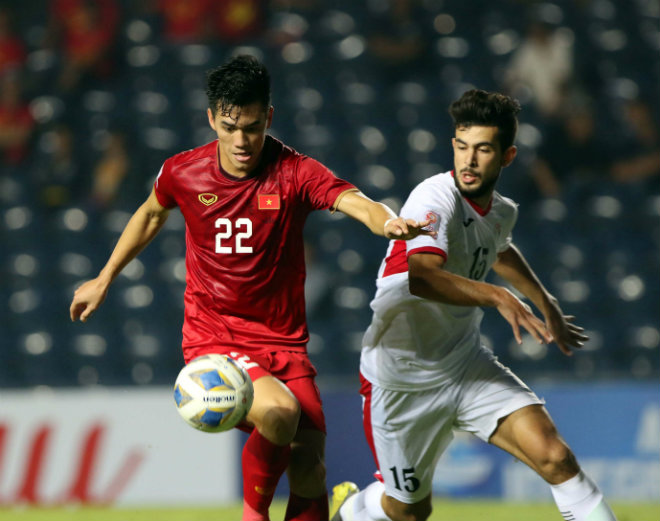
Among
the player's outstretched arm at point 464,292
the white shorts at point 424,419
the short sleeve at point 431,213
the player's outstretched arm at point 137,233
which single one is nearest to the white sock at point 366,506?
the white shorts at point 424,419

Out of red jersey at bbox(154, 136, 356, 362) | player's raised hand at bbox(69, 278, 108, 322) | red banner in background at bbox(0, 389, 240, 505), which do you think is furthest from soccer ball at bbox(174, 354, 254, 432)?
red banner in background at bbox(0, 389, 240, 505)

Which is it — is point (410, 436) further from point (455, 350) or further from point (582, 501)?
point (582, 501)

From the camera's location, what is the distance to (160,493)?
23.6 feet

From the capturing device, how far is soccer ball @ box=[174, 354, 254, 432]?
3932 millimetres

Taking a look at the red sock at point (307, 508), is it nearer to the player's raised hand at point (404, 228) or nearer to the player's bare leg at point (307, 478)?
the player's bare leg at point (307, 478)

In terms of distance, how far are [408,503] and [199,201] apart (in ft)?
5.39

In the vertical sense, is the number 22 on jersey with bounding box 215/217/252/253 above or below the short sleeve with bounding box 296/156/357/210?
below

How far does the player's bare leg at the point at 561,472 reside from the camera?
3994mm

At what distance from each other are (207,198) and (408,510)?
167cm

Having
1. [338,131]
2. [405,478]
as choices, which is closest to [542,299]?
[405,478]

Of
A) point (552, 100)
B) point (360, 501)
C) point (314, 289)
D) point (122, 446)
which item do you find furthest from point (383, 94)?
point (360, 501)

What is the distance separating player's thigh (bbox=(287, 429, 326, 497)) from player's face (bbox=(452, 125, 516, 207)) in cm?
122

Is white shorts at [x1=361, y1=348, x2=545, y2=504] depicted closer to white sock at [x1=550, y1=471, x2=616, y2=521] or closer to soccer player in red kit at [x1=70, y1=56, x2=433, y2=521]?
soccer player in red kit at [x1=70, y1=56, x2=433, y2=521]

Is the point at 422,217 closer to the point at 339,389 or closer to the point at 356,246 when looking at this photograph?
the point at 339,389
